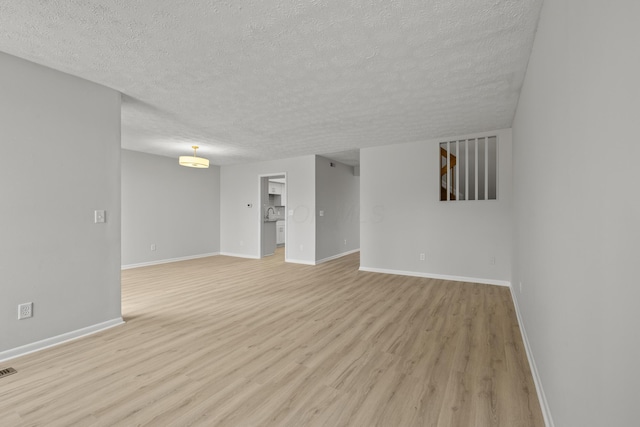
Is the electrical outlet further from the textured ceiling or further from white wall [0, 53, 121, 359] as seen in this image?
the textured ceiling

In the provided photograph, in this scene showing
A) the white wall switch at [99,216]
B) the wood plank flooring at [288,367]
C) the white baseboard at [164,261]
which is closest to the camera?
the wood plank flooring at [288,367]

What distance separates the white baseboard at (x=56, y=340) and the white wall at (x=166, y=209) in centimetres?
361

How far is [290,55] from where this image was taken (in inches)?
91.4

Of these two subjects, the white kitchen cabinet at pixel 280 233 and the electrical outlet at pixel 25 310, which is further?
the white kitchen cabinet at pixel 280 233

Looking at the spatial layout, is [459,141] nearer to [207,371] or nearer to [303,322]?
[303,322]

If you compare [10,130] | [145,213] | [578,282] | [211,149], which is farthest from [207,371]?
[145,213]

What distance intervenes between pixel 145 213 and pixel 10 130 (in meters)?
4.31

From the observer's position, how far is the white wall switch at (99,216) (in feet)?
9.26

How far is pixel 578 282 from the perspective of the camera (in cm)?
109

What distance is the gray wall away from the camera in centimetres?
69

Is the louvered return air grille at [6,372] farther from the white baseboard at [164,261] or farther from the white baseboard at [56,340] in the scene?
the white baseboard at [164,261]

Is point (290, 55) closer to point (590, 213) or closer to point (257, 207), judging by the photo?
point (590, 213)

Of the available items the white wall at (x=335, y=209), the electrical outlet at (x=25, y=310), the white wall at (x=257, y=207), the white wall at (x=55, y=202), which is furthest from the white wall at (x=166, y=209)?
the electrical outlet at (x=25, y=310)

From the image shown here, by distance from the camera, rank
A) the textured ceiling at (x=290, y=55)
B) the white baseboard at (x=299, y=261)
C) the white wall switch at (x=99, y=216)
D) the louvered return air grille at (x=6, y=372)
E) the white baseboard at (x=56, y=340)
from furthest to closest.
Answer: the white baseboard at (x=299, y=261), the white wall switch at (x=99, y=216), the white baseboard at (x=56, y=340), the louvered return air grille at (x=6, y=372), the textured ceiling at (x=290, y=55)
